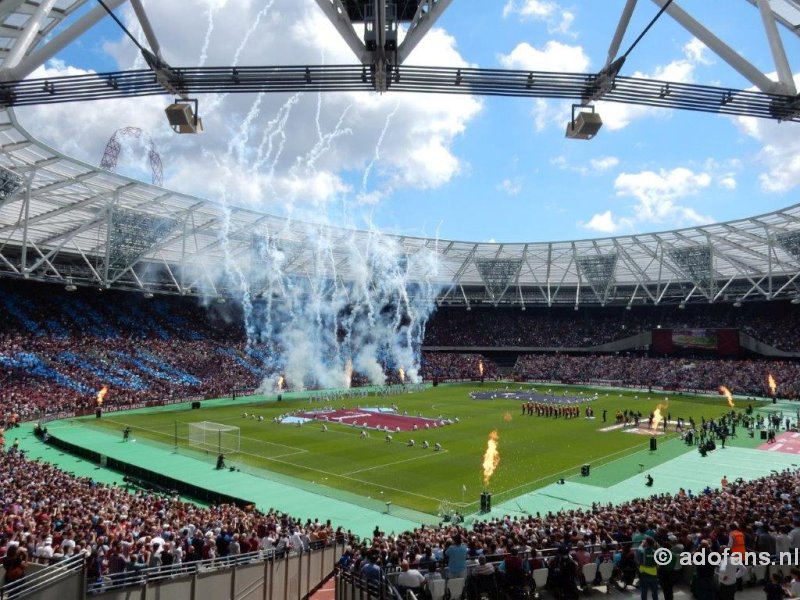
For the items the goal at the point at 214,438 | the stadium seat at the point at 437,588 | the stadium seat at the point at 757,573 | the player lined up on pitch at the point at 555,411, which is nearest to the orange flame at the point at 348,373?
the player lined up on pitch at the point at 555,411

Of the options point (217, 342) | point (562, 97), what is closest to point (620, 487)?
point (562, 97)

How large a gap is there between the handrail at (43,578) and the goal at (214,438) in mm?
22827

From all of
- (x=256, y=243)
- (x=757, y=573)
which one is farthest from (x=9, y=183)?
(x=757, y=573)

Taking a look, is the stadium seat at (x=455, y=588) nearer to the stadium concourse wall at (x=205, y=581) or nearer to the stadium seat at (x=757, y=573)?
the stadium concourse wall at (x=205, y=581)

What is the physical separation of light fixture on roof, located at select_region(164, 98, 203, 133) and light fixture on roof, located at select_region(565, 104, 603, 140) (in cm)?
682

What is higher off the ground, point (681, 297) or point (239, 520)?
point (681, 297)

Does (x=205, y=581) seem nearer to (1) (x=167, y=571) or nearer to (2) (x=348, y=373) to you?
(1) (x=167, y=571)

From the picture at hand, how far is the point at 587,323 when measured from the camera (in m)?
84.4

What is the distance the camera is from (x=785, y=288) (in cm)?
6488

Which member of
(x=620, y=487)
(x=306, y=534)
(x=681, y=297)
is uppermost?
(x=681, y=297)

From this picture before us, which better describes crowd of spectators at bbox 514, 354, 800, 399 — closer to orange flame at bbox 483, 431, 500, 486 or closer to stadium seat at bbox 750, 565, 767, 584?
orange flame at bbox 483, 431, 500, 486

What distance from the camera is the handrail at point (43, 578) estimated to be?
7746 mm

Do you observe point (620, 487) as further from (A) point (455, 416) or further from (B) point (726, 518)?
(A) point (455, 416)

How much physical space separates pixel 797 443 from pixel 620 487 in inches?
630
